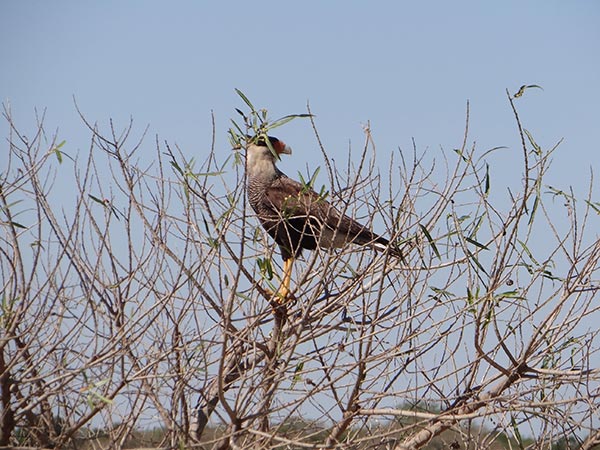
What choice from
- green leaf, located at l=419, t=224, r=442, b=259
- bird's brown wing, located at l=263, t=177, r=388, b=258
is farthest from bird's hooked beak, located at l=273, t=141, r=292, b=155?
green leaf, located at l=419, t=224, r=442, b=259

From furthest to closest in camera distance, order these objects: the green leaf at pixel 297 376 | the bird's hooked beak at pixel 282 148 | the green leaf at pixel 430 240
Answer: the bird's hooked beak at pixel 282 148, the green leaf at pixel 430 240, the green leaf at pixel 297 376

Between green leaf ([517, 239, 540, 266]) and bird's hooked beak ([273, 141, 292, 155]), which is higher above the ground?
bird's hooked beak ([273, 141, 292, 155])

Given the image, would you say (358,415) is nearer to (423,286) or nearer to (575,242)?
(423,286)

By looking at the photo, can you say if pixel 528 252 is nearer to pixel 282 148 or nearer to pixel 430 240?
pixel 430 240

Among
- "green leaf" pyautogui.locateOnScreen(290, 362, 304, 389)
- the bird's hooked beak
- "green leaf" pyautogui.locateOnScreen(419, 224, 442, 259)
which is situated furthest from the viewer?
the bird's hooked beak

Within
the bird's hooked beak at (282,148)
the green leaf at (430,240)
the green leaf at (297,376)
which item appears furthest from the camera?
the bird's hooked beak at (282,148)

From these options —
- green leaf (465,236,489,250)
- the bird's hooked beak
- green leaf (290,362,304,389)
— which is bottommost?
green leaf (290,362,304,389)

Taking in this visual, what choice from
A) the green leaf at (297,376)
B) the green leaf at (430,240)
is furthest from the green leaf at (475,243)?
the green leaf at (297,376)

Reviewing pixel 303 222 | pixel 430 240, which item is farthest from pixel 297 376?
pixel 303 222

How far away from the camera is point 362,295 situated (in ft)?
12.2

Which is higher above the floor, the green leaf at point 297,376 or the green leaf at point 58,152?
the green leaf at point 58,152

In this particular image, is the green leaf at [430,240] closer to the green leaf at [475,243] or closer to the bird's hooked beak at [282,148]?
the green leaf at [475,243]

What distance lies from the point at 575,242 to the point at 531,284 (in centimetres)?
25

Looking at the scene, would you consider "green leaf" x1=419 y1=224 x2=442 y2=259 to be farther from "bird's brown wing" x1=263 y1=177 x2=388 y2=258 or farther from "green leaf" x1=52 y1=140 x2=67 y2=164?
"green leaf" x1=52 y1=140 x2=67 y2=164
